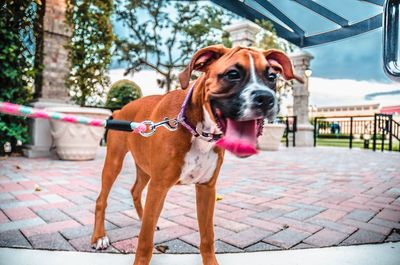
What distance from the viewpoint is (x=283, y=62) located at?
1586 mm

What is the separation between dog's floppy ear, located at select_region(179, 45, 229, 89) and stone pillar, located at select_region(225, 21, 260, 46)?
323 inches

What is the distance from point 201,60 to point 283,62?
464 mm

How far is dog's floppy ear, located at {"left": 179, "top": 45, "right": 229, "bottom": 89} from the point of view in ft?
4.62

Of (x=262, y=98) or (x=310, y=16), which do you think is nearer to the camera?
(x=262, y=98)

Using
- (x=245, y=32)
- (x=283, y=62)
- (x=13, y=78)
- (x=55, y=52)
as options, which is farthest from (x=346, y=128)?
(x=283, y=62)

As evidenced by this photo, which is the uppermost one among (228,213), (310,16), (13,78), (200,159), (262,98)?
(310,16)

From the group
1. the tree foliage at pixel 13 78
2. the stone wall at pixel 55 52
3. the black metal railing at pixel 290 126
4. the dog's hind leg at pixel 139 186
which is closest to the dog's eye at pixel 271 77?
the dog's hind leg at pixel 139 186

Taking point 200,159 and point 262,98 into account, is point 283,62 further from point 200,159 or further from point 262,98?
point 200,159

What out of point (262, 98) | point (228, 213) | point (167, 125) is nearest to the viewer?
point (262, 98)

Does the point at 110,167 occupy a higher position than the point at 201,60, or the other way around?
the point at 201,60

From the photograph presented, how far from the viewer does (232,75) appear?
51.3 inches

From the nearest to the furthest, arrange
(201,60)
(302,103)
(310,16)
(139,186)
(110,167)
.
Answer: (201,60), (110,167), (139,186), (310,16), (302,103)

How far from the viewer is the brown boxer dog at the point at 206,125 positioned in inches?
49.0

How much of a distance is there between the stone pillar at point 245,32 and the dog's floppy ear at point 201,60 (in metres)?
8.21
